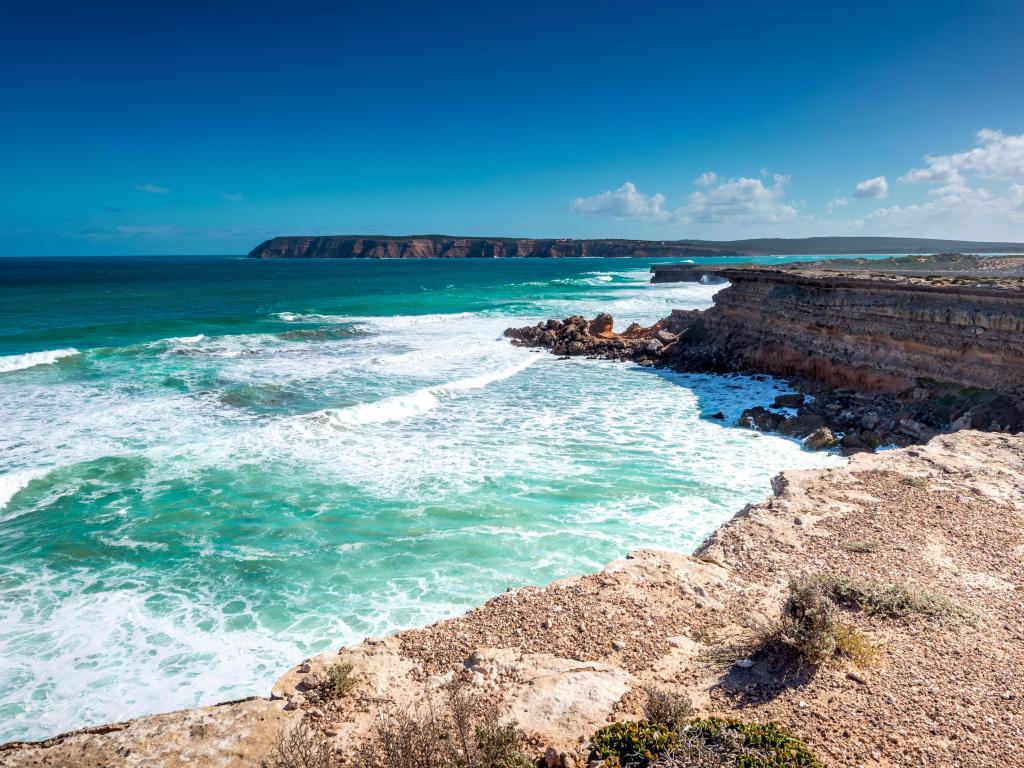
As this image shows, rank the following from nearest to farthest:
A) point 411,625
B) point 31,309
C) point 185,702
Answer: point 185,702, point 411,625, point 31,309

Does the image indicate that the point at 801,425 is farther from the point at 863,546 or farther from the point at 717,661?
the point at 717,661

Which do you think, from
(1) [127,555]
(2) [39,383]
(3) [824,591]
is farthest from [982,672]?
(2) [39,383]

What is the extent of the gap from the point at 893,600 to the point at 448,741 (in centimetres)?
462

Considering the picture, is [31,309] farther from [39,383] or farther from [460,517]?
[460,517]

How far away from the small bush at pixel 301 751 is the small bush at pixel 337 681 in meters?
0.36

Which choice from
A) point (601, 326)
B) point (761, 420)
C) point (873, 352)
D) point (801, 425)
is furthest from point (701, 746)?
point (601, 326)

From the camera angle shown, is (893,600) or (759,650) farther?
(893,600)

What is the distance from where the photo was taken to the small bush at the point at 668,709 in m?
4.35

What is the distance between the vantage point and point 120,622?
7.45 metres

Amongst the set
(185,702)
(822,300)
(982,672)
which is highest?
(822,300)

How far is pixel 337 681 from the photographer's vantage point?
500 centimetres

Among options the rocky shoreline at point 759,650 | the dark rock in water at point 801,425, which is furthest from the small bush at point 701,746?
the dark rock in water at point 801,425

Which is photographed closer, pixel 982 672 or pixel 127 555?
pixel 982 672

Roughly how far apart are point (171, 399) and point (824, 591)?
18.2m
